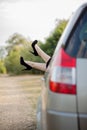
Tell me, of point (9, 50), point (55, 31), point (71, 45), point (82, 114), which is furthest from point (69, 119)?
point (9, 50)

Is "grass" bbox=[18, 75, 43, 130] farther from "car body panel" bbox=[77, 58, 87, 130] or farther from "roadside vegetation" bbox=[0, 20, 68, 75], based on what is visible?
"roadside vegetation" bbox=[0, 20, 68, 75]

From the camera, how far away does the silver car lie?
375 cm

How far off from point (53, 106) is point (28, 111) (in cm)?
740

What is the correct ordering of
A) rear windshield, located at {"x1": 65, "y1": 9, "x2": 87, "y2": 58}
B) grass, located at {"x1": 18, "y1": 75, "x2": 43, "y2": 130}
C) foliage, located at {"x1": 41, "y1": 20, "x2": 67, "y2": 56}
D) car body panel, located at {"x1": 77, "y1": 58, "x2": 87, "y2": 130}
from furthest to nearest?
foliage, located at {"x1": 41, "y1": 20, "x2": 67, "y2": 56} → grass, located at {"x1": 18, "y1": 75, "x2": 43, "y2": 130} → rear windshield, located at {"x1": 65, "y1": 9, "x2": 87, "y2": 58} → car body panel, located at {"x1": 77, "y1": 58, "x2": 87, "y2": 130}

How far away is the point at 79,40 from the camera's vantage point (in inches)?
155

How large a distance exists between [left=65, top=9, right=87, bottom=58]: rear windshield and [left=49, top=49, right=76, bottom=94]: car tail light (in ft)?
0.19

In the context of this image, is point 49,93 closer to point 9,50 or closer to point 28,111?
point 28,111

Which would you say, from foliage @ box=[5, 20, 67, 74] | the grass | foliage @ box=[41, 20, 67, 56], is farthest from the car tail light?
foliage @ box=[41, 20, 67, 56]

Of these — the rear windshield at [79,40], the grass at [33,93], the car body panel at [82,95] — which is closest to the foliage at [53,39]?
the grass at [33,93]

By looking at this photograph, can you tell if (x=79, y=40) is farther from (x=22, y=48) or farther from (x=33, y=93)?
(x=22, y=48)

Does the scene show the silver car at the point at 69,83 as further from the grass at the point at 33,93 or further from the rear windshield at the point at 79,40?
the grass at the point at 33,93

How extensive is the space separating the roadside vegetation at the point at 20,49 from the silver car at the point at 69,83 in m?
36.8

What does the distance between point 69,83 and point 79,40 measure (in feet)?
1.22

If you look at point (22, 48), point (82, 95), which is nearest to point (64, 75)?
point (82, 95)
